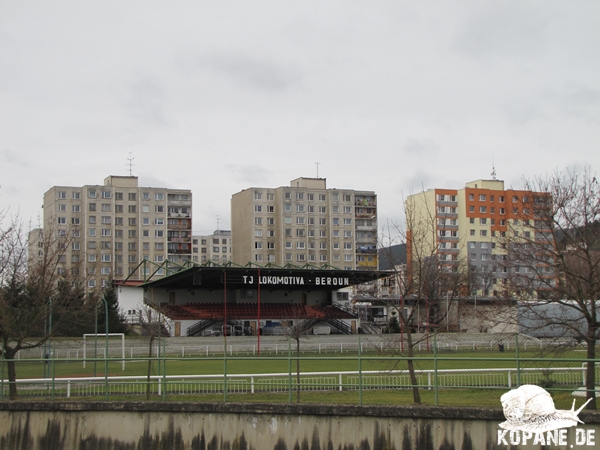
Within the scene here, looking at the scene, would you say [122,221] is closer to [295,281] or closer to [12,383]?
[295,281]

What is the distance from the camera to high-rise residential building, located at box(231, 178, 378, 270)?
113 meters

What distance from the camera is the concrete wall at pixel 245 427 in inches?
613

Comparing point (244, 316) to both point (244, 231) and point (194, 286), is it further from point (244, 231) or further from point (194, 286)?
point (244, 231)

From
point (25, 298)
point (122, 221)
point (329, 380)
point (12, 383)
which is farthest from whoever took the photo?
point (122, 221)

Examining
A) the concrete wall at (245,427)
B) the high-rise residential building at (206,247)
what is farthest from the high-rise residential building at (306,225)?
the concrete wall at (245,427)

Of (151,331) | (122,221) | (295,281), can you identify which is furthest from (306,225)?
(151,331)

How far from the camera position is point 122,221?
10994cm

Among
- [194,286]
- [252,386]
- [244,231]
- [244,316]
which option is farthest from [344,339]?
[244,231]

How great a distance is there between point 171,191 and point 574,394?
100348 mm

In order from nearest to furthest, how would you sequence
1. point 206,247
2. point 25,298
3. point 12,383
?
1. point 12,383
2. point 25,298
3. point 206,247

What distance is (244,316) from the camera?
65.9 m

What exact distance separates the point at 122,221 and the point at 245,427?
317 ft

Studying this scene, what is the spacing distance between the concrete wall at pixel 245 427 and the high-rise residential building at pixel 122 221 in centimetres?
8923

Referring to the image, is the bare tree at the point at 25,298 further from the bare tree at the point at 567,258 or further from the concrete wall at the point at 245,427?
the bare tree at the point at 567,258
